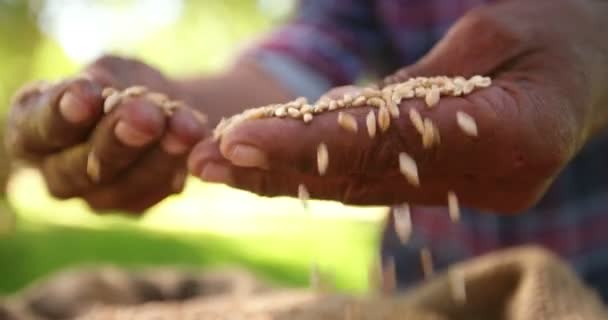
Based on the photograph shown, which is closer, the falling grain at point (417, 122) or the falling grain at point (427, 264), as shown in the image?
the falling grain at point (417, 122)

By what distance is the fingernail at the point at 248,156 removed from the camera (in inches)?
13.9

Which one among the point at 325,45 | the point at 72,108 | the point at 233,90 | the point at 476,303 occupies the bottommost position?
the point at 476,303

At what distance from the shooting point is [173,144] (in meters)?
0.47

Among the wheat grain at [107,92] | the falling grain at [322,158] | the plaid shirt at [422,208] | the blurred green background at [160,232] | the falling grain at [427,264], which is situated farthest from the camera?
the blurred green background at [160,232]

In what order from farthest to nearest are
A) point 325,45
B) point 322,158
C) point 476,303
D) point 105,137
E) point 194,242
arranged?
point 194,242
point 325,45
point 476,303
point 105,137
point 322,158

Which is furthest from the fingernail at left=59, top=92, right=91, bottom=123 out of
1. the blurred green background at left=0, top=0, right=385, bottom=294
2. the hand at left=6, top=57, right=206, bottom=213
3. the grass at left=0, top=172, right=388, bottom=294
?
the grass at left=0, top=172, right=388, bottom=294

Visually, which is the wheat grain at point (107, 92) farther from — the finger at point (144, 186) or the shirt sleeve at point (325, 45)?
the shirt sleeve at point (325, 45)

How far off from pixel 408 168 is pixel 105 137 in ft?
0.62

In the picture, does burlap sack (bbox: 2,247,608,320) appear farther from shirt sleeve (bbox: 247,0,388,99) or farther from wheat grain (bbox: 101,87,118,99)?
shirt sleeve (bbox: 247,0,388,99)

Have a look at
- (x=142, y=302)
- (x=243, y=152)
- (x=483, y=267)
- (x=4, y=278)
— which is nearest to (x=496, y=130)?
(x=243, y=152)

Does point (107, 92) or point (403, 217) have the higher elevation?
point (107, 92)

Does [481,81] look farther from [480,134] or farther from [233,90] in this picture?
[233,90]

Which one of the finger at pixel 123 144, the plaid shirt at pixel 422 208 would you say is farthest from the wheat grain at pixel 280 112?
the plaid shirt at pixel 422 208

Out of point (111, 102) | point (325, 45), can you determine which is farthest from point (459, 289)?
point (325, 45)
